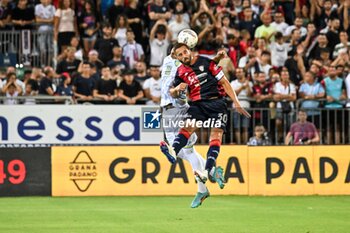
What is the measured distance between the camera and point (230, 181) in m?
21.8

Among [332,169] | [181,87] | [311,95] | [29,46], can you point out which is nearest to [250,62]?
[311,95]

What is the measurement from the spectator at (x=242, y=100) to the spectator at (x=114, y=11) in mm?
4641

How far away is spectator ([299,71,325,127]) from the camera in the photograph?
2398 centimetres

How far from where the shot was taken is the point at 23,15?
27391mm

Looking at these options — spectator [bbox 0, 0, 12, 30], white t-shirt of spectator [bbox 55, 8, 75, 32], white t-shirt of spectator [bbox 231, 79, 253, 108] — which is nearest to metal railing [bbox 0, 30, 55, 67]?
spectator [bbox 0, 0, 12, 30]

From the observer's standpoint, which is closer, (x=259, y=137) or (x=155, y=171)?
(x=155, y=171)

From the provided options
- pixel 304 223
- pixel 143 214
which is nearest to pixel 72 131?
pixel 143 214

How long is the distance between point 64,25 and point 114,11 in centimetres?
150

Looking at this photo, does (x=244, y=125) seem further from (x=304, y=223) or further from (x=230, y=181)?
(x=304, y=223)

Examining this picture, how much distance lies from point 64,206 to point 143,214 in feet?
7.80

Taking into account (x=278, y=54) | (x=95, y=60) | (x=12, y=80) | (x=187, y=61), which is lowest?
(x=12, y=80)

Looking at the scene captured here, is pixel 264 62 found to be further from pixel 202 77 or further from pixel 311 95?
pixel 202 77

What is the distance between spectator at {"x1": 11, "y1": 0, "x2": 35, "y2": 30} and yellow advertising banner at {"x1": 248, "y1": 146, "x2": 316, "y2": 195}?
28.8 ft

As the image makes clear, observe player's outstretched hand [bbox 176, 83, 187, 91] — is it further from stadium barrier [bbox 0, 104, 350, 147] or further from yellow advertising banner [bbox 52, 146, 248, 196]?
stadium barrier [bbox 0, 104, 350, 147]
